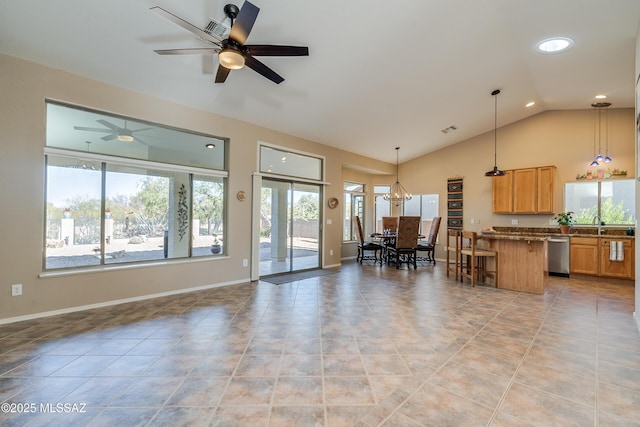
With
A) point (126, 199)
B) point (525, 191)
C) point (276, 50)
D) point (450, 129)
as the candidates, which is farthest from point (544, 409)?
point (450, 129)

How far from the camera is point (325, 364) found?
7.62 ft

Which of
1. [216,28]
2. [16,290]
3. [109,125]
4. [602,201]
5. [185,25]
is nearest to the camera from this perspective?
[185,25]

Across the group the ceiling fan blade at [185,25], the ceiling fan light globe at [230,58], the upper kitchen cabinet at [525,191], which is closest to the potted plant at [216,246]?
the ceiling fan light globe at [230,58]

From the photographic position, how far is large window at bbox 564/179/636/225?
5.70 metres

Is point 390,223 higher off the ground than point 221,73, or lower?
lower

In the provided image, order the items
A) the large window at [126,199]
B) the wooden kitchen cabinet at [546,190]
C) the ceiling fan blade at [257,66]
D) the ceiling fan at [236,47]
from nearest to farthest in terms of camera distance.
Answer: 1. the ceiling fan at [236,47]
2. the ceiling fan blade at [257,66]
3. the large window at [126,199]
4. the wooden kitchen cabinet at [546,190]

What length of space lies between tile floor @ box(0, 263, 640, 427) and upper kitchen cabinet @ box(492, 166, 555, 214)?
2.92 metres

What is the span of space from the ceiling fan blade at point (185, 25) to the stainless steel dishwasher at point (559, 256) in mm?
7103

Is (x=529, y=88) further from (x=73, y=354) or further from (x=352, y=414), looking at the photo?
(x=73, y=354)

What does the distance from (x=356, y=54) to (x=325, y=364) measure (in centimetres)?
360

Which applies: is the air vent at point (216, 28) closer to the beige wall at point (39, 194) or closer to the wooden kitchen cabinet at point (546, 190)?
the beige wall at point (39, 194)

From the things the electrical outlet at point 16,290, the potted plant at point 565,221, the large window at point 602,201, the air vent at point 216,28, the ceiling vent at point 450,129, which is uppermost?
the ceiling vent at point 450,129

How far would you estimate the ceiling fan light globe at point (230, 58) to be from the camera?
2.53 m

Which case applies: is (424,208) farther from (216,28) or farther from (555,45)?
(216,28)
